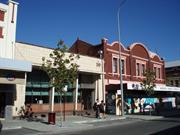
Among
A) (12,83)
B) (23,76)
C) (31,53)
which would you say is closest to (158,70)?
(31,53)

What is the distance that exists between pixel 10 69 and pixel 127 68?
22.4 metres

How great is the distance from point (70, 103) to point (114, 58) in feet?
34.2

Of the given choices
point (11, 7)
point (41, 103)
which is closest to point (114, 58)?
point (41, 103)

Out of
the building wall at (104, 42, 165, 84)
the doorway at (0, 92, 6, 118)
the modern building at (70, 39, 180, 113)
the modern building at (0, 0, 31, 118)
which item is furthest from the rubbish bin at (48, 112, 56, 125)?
the building wall at (104, 42, 165, 84)

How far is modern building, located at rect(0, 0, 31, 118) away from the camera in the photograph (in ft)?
71.8

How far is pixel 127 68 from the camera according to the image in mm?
40281

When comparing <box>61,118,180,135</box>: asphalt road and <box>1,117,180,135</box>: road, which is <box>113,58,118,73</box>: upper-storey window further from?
<box>61,118,180,135</box>: asphalt road

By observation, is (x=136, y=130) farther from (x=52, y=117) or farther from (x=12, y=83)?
(x=12, y=83)

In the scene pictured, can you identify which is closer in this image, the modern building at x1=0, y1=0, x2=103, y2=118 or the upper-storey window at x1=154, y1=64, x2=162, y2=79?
the modern building at x1=0, y1=0, x2=103, y2=118

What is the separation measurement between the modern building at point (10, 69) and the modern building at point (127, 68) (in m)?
12.3

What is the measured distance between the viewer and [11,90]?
2336 centimetres

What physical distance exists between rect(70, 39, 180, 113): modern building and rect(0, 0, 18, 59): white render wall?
13666mm

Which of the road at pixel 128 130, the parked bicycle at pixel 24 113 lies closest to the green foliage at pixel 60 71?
the road at pixel 128 130

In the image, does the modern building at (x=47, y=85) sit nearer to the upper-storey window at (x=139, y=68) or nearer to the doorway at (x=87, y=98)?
the doorway at (x=87, y=98)
